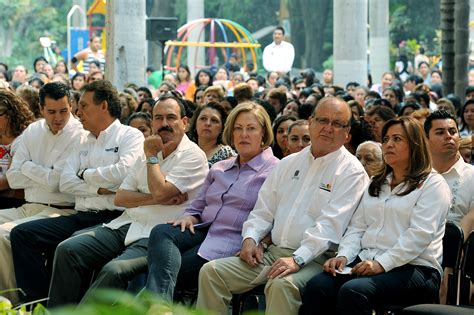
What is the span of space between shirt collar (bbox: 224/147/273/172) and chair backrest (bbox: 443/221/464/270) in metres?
1.51

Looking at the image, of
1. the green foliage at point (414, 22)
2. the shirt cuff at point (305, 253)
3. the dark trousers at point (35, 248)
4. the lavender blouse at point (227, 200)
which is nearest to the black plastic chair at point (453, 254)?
the shirt cuff at point (305, 253)

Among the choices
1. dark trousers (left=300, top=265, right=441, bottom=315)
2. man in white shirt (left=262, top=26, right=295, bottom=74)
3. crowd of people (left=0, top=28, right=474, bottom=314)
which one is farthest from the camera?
man in white shirt (left=262, top=26, right=295, bottom=74)

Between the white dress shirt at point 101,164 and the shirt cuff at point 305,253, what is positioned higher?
the white dress shirt at point 101,164

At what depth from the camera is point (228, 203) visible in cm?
821

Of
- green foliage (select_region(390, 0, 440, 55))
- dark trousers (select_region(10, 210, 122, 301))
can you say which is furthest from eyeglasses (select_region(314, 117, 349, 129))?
green foliage (select_region(390, 0, 440, 55))

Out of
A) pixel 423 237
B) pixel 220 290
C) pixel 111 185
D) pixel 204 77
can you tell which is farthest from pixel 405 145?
pixel 204 77

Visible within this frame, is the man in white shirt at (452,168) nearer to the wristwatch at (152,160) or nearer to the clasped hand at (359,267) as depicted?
the clasped hand at (359,267)

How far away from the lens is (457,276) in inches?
287

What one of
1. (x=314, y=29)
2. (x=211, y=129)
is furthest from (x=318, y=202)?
(x=314, y=29)

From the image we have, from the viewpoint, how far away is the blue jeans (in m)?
7.68

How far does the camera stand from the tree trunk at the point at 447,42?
1438 centimetres

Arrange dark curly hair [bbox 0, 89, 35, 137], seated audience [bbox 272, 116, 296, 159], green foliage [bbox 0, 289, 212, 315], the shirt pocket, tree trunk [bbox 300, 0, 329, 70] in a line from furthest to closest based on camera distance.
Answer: tree trunk [bbox 300, 0, 329, 70] < seated audience [bbox 272, 116, 296, 159] < dark curly hair [bbox 0, 89, 35, 137] < the shirt pocket < green foliage [bbox 0, 289, 212, 315]

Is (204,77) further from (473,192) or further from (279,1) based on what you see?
(279,1)

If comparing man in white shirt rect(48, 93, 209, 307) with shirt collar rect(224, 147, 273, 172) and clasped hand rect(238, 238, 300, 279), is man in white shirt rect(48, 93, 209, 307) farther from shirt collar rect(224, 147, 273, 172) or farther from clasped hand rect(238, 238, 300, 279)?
clasped hand rect(238, 238, 300, 279)
